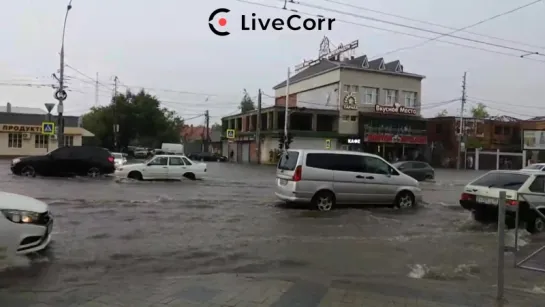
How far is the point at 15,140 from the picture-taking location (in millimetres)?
49500

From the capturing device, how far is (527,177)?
11.5 meters

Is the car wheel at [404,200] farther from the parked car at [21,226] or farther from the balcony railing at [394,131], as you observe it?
the balcony railing at [394,131]

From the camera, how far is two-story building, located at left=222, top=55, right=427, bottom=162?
5797 centimetres

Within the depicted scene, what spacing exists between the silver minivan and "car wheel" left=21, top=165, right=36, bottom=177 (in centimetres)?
1453

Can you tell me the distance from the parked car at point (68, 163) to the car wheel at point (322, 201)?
561 inches

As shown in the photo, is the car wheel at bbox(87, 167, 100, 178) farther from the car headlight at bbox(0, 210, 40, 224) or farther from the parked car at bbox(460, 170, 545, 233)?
the car headlight at bbox(0, 210, 40, 224)

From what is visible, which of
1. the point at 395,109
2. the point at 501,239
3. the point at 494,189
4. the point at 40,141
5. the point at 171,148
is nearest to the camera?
the point at 501,239

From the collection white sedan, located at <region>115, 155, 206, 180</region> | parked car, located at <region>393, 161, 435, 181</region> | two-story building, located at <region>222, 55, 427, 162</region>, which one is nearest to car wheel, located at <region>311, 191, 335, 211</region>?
white sedan, located at <region>115, 155, 206, 180</region>

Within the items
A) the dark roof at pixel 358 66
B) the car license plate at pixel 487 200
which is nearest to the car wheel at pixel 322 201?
the car license plate at pixel 487 200

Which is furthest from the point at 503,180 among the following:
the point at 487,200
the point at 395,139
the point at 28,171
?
the point at 395,139

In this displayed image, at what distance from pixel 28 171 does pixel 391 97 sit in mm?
48500

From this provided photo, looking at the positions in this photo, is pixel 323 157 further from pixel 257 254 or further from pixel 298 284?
pixel 298 284

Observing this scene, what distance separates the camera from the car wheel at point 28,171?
895 inches

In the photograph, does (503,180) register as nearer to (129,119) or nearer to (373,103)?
(373,103)
